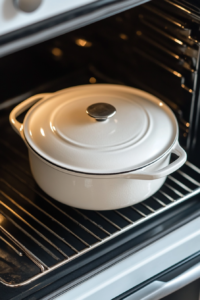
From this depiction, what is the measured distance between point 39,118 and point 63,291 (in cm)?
29

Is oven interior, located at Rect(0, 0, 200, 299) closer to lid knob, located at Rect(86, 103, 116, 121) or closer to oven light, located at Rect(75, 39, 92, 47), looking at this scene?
oven light, located at Rect(75, 39, 92, 47)

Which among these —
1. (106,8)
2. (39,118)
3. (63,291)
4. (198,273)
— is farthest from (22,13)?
(198,273)

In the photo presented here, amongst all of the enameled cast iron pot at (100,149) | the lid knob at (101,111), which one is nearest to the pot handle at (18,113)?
the enameled cast iron pot at (100,149)

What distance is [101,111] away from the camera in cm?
67

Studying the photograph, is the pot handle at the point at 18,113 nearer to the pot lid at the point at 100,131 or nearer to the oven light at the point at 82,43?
the pot lid at the point at 100,131

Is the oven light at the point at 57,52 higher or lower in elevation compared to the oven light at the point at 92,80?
higher

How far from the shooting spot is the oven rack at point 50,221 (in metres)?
0.62

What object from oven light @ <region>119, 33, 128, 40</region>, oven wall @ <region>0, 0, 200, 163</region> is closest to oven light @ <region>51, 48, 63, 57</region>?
oven wall @ <region>0, 0, 200, 163</region>

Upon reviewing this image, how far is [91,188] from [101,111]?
0.13m

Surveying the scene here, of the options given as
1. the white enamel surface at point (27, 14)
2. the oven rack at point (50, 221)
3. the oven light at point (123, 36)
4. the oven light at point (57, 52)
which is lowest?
the oven rack at point (50, 221)

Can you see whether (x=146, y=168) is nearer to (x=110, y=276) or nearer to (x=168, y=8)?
(x=110, y=276)

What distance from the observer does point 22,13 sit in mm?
436

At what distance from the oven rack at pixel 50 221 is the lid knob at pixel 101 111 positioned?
0.56 ft

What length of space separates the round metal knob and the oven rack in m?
0.36
